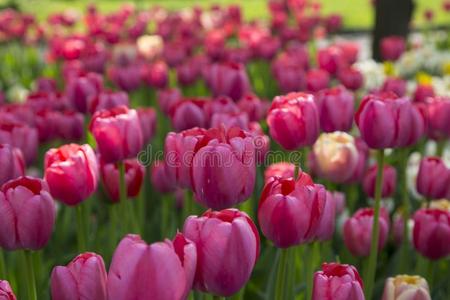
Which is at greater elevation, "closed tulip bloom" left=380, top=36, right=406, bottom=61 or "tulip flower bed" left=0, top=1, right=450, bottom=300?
"tulip flower bed" left=0, top=1, right=450, bottom=300

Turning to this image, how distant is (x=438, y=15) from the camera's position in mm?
14148

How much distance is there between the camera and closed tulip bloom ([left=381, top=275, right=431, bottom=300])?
5.27ft

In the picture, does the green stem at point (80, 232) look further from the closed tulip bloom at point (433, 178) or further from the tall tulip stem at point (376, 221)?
the closed tulip bloom at point (433, 178)

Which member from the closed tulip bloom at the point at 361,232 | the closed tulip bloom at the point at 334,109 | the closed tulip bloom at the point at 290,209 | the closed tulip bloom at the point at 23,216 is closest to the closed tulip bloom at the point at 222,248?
the closed tulip bloom at the point at 290,209

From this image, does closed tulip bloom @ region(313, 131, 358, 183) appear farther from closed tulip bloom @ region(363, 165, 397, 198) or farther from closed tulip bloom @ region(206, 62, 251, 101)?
closed tulip bloom @ region(206, 62, 251, 101)

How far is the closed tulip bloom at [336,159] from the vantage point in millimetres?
2284

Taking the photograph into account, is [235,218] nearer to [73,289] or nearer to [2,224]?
[73,289]

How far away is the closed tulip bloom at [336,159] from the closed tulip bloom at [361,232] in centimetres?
18

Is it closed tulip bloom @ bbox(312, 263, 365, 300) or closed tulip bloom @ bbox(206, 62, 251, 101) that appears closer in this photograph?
closed tulip bloom @ bbox(312, 263, 365, 300)

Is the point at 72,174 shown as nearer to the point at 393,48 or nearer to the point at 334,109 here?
the point at 334,109

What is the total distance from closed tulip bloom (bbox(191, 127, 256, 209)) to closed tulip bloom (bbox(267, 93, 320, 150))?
1.23 feet

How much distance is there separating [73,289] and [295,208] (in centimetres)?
43

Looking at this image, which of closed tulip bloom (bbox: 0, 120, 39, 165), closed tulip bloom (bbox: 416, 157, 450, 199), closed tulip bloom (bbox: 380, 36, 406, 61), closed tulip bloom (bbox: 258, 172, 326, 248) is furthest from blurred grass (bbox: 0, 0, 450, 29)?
closed tulip bloom (bbox: 258, 172, 326, 248)

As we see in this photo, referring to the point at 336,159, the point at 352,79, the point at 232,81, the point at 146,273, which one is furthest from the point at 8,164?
the point at 352,79
